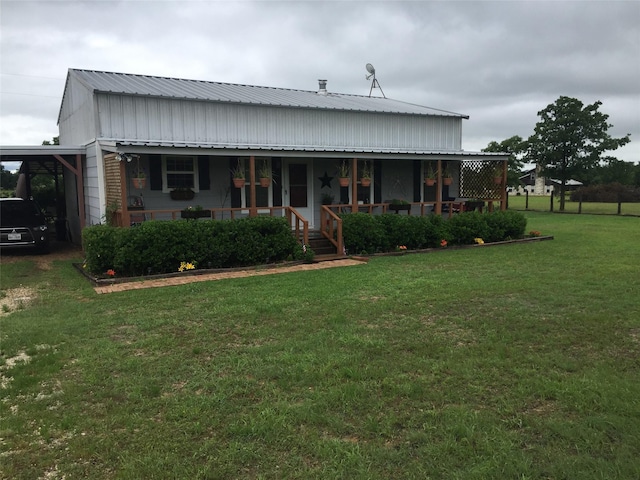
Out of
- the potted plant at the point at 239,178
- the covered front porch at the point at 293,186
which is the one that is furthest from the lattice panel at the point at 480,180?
the potted plant at the point at 239,178

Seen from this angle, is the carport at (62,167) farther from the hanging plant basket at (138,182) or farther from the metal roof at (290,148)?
the hanging plant basket at (138,182)

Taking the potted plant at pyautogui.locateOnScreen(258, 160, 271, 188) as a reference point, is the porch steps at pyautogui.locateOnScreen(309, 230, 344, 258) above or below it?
below

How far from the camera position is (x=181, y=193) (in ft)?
40.7

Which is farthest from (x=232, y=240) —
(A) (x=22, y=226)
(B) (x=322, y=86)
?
(B) (x=322, y=86)

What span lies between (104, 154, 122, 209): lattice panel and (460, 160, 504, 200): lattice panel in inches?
440

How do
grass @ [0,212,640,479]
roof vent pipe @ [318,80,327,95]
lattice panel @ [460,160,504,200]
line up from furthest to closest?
1. roof vent pipe @ [318,80,327,95]
2. lattice panel @ [460,160,504,200]
3. grass @ [0,212,640,479]

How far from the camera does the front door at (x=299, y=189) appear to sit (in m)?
14.0

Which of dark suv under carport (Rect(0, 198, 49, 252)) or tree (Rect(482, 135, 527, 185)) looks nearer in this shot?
dark suv under carport (Rect(0, 198, 49, 252))

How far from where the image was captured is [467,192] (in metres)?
17.0

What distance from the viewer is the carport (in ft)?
40.7

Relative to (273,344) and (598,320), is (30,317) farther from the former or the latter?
(598,320)

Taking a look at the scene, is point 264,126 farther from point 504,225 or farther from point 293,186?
point 504,225

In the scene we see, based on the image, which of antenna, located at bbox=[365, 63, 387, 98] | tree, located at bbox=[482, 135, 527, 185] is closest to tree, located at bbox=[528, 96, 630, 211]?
tree, located at bbox=[482, 135, 527, 185]

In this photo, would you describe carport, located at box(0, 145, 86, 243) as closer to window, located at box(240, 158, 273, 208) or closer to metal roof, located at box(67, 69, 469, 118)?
metal roof, located at box(67, 69, 469, 118)
